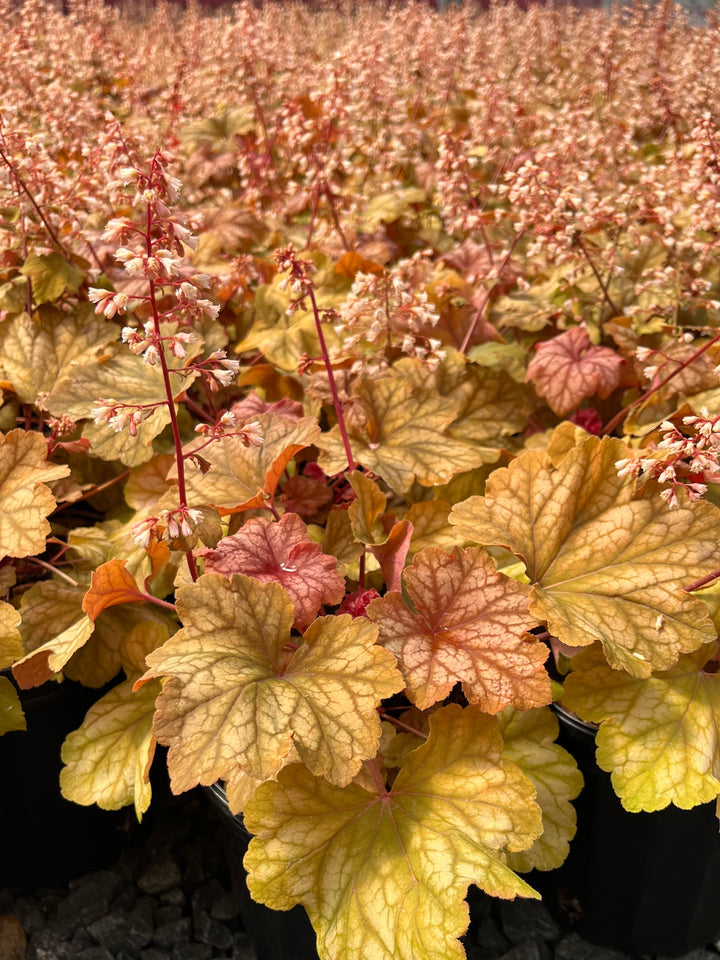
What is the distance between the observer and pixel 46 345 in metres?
2.44

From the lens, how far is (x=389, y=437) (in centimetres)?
216

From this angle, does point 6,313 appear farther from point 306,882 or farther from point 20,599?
point 306,882

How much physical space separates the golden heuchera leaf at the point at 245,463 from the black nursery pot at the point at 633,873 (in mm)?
873

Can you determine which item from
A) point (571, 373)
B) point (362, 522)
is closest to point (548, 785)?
point (362, 522)

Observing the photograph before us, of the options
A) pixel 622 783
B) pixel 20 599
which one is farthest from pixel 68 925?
pixel 622 783

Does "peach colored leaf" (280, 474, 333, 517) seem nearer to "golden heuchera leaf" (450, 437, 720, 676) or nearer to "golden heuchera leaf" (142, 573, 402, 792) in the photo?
"golden heuchera leaf" (450, 437, 720, 676)

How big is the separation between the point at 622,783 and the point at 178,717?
35.1 inches

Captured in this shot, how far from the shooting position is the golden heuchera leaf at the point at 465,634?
4.96 feet

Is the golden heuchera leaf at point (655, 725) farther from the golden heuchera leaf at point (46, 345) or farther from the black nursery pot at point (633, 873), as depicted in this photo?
the golden heuchera leaf at point (46, 345)

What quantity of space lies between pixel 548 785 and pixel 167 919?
122 centimetres

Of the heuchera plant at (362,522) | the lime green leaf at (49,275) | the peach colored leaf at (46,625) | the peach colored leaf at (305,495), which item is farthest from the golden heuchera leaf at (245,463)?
the lime green leaf at (49,275)

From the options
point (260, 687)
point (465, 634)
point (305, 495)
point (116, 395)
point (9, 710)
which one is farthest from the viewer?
point (116, 395)

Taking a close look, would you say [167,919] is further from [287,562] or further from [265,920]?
[287,562]

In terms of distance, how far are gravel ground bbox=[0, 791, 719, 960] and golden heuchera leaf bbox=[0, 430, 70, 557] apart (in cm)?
95
